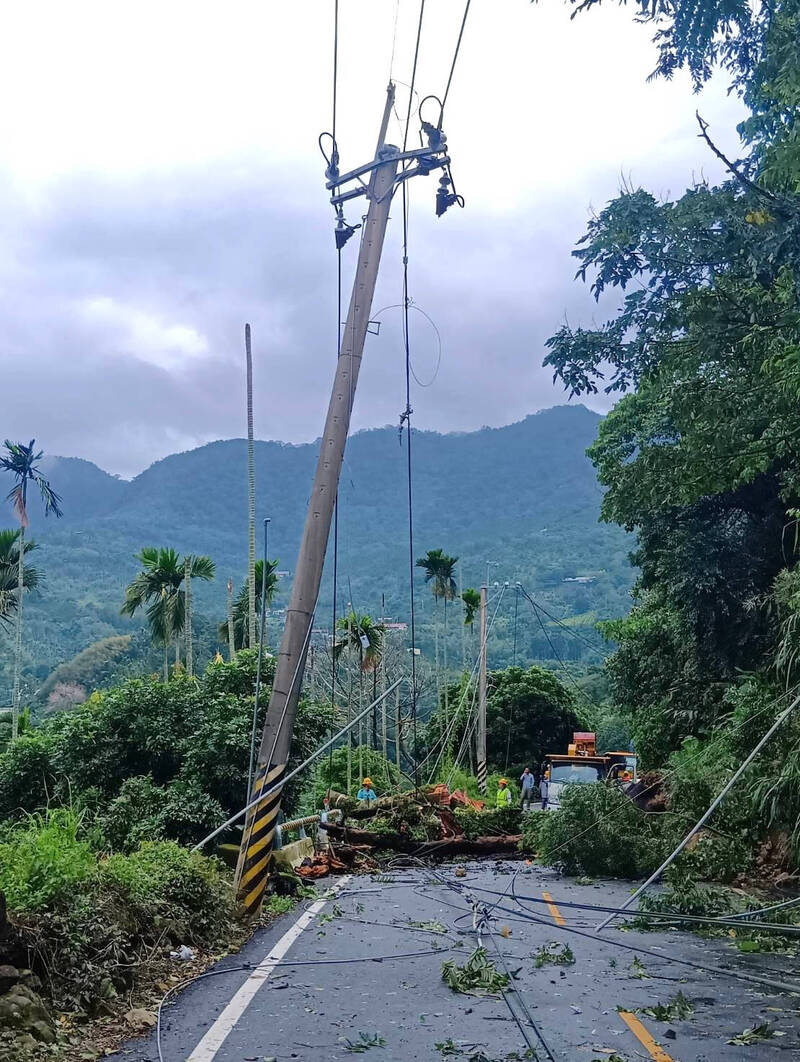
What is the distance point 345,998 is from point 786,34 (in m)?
9.97

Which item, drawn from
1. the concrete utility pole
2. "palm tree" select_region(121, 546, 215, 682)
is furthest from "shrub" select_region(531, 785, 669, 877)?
"palm tree" select_region(121, 546, 215, 682)

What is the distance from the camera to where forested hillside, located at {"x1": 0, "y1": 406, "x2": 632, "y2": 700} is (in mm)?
105562

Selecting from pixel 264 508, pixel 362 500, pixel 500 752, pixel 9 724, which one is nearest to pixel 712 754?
pixel 9 724

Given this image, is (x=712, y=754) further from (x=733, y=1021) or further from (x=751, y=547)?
(x=733, y=1021)

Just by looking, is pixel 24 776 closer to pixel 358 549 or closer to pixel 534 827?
pixel 534 827

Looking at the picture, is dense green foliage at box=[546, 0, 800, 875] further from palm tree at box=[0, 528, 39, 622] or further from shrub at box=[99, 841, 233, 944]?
palm tree at box=[0, 528, 39, 622]

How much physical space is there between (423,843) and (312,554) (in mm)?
10738

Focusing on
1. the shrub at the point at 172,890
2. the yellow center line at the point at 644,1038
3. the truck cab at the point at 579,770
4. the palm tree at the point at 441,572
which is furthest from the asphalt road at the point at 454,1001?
the palm tree at the point at 441,572

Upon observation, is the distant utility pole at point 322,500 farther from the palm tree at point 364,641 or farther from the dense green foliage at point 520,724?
the dense green foliage at point 520,724

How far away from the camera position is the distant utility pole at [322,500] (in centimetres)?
1234

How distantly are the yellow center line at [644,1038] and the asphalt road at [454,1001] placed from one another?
0.04 ft

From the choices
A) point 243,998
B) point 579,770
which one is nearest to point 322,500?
point 243,998

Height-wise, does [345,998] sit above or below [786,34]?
below

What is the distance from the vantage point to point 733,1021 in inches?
287
